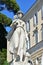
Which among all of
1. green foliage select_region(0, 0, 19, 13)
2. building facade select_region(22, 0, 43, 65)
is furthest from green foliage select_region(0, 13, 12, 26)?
building facade select_region(22, 0, 43, 65)

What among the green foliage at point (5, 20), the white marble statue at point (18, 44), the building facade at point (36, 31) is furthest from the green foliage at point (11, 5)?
the white marble statue at point (18, 44)

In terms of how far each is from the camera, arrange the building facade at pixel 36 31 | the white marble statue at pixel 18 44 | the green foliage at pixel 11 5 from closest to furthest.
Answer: the white marble statue at pixel 18 44 → the green foliage at pixel 11 5 → the building facade at pixel 36 31

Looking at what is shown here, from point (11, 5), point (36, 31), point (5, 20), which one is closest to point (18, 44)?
point (5, 20)

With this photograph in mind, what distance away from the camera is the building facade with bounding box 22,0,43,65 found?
1629 inches

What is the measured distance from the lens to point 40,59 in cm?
4084

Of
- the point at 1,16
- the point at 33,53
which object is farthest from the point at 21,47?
the point at 33,53

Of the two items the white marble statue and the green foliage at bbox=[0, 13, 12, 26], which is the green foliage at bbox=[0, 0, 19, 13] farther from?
the white marble statue

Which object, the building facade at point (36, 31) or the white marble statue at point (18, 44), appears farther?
the building facade at point (36, 31)

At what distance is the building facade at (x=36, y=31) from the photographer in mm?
41375

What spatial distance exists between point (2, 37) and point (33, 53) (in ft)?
21.3

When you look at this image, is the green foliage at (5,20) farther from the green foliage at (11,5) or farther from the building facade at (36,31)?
the building facade at (36,31)

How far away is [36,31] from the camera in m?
44.9

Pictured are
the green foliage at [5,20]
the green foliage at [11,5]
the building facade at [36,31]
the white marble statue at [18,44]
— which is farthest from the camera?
the building facade at [36,31]

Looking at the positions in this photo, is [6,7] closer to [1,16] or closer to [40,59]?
[1,16]
